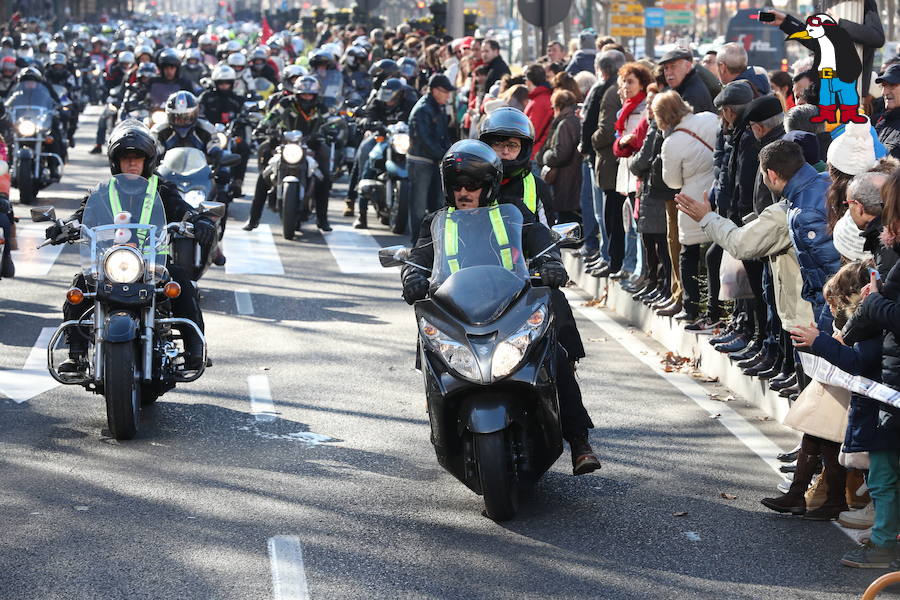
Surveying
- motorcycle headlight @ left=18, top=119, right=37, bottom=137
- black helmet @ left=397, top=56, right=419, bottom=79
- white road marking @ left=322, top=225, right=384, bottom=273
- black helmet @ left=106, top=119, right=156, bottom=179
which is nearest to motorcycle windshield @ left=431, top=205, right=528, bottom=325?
black helmet @ left=106, top=119, right=156, bottom=179

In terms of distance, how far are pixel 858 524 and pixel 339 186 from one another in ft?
57.6

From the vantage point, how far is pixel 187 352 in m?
9.08

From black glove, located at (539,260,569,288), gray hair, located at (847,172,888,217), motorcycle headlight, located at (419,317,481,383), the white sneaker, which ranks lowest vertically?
the white sneaker

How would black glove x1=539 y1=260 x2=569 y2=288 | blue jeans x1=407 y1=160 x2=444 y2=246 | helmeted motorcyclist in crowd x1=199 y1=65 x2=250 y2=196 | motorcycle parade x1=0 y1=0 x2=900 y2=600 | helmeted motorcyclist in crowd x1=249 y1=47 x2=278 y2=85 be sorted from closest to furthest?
motorcycle parade x1=0 y1=0 x2=900 y2=600, black glove x1=539 y1=260 x2=569 y2=288, blue jeans x1=407 y1=160 x2=444 y2=246, helmeted motorcyclist in crowd x1=199 y1=65 x2=250 y2=196, helmeted motorcyclist in crowd x1=249 y1=47 x2=278 y2=85

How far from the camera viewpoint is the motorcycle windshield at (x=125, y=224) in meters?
8.77

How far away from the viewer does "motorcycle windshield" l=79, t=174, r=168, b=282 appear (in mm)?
8773

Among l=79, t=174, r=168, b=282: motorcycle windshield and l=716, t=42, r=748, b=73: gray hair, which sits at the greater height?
l=716, t=42, r=748, b=73: gray hair

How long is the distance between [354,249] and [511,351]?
10372 mm

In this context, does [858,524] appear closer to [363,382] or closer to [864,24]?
[363,382]

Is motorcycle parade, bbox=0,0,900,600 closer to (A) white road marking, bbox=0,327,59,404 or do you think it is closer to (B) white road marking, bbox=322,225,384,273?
(A) white road marking, bbox=0,327,59,404

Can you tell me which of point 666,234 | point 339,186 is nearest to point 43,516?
point 666,234

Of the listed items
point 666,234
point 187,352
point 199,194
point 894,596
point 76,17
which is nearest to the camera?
point 894,596

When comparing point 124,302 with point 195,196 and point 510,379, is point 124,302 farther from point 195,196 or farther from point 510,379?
point 195,196

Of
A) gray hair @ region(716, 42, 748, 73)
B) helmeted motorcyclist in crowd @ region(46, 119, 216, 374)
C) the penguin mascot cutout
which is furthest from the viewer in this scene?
gray hair @ region(716, 42, 748, 73)
